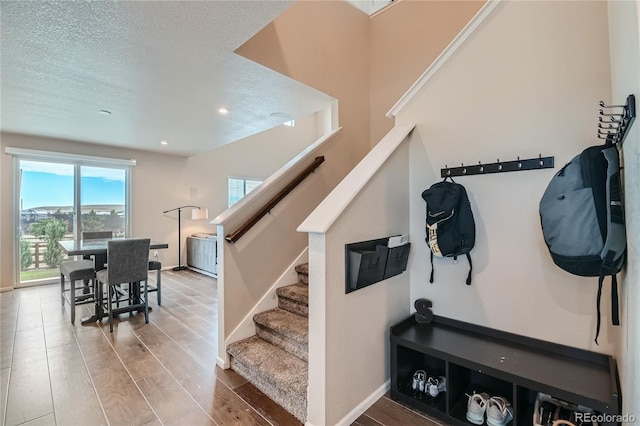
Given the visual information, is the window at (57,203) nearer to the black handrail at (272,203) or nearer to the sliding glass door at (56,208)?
the sliding glass door at (56,208)

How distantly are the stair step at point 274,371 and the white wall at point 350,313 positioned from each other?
182 mm

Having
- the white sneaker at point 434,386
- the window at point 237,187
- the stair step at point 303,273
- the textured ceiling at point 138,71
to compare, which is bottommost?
the white sneaker at point 434,386

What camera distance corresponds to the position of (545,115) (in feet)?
5.65

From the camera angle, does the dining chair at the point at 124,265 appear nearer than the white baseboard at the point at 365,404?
No

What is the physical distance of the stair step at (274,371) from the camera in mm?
1796

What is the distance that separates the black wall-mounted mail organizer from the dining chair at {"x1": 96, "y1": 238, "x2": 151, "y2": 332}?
265 cm

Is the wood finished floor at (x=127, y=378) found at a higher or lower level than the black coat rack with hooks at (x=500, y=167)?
lower

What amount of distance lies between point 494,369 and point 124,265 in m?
3.52

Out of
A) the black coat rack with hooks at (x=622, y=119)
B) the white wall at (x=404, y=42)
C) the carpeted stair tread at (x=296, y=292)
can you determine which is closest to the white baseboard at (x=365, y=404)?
the carpeted stair tread at (x=296, y=292)

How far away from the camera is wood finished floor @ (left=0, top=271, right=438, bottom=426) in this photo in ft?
5.82

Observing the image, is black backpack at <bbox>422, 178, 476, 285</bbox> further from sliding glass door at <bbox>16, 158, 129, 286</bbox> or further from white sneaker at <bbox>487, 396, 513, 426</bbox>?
sliding glass door at <bbox>16, 158, 129, 286</bbox>

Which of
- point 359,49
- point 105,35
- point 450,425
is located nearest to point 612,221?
point 450,425

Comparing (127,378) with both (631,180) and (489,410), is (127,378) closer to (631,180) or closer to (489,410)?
(489,410)

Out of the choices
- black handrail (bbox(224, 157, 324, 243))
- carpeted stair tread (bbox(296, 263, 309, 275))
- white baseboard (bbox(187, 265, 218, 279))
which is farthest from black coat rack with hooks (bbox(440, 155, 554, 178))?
white baseboard (bbox(187, 265, 218, 279))
